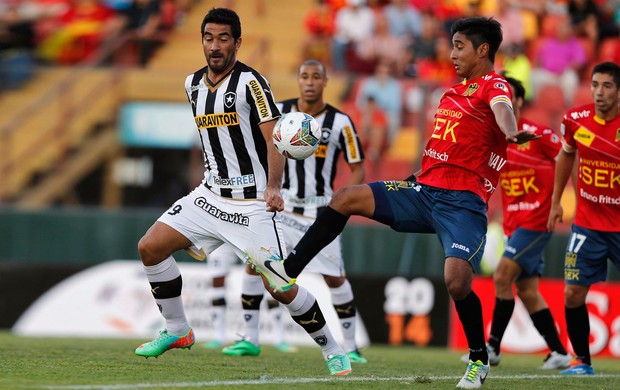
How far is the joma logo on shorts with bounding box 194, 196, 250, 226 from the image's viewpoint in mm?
7387

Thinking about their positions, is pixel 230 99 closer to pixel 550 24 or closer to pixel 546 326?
pixel 546 326

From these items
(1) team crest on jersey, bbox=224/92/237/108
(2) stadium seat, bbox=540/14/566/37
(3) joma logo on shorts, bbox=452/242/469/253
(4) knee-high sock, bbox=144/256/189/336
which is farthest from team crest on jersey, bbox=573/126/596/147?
(2) stadium seat, bbox=540/14/566/37

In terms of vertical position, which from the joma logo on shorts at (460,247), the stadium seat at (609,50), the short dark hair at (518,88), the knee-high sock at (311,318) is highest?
the stadium seat at (609,50)

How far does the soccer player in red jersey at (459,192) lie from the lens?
6.98 meters

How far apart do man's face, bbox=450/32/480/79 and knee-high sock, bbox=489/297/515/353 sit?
316 cm

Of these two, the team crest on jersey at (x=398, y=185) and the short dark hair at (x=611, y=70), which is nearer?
the team crest on jersey at (x=398, y=185)

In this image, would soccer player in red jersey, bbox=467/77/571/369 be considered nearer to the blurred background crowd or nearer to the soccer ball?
the soccer ball

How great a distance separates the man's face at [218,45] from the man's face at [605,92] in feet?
10.3

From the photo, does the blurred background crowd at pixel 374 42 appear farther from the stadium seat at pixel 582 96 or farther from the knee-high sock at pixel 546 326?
the knee-high sock at pixel 546 326

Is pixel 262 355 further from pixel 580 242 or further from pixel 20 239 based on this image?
pixel 20 239

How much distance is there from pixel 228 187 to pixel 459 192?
1.61 m

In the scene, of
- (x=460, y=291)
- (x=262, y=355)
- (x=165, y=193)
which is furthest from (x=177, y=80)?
(x=460, y=291)

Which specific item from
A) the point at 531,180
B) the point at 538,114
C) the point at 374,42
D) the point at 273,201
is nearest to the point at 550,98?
the point at 538,114

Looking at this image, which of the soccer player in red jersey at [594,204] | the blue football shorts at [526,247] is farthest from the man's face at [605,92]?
the blue football shorts at [526,247]
